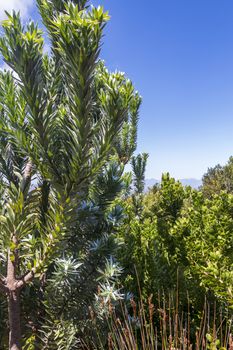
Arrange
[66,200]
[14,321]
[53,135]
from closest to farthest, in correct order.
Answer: [66,200], [53,135], [14,321]

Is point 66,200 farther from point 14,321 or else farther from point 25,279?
point 14,321

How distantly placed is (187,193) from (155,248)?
115 centimetres

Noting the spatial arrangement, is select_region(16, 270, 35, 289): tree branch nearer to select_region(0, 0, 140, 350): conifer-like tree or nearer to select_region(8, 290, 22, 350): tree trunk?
select_region(0, 0, 140, 350): conifer-like tree

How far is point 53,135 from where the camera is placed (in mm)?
2449

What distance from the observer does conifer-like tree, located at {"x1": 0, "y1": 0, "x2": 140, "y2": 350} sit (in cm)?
205

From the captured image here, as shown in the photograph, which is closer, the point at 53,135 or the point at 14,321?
the point at 53,135

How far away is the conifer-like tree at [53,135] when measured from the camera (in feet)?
6.73

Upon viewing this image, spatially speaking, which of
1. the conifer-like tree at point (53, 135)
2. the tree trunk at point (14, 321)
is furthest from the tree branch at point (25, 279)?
the tree trunk at point (14, 321)

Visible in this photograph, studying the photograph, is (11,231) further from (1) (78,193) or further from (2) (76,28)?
(2) (76,28)

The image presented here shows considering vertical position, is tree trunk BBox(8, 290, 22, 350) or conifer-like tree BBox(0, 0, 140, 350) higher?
conifer-like tree BBox(0, 0, 140, 350)

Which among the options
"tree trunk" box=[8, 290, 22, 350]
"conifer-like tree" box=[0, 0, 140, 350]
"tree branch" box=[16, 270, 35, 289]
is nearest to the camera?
"conifer-like tree" box=[0, 0, 140, 350]

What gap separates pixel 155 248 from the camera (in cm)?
421

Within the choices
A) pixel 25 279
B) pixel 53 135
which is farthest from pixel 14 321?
pixel 53 135

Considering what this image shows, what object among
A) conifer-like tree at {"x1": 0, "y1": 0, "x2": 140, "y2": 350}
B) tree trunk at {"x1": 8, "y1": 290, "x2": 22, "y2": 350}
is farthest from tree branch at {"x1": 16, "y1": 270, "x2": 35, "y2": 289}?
tree trunk at {"x1": 8, "y1": 290, "x2": 22, "y2": 350}
